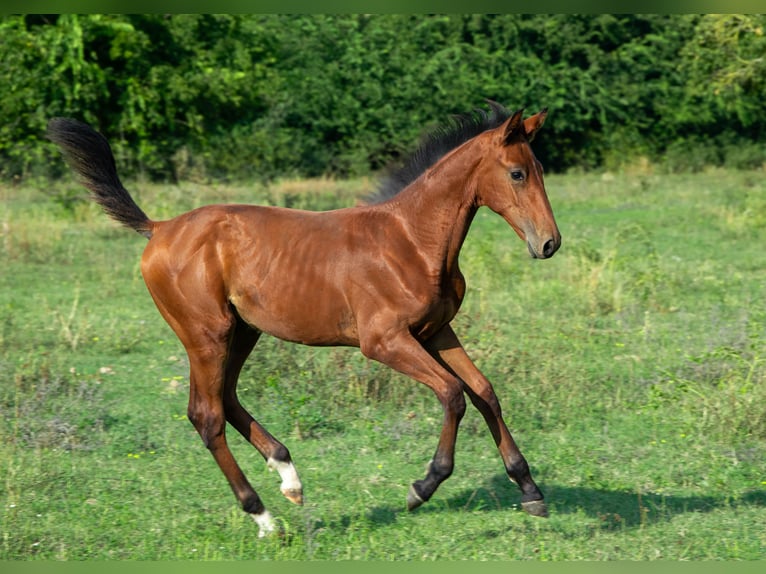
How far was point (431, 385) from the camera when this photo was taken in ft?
17.8

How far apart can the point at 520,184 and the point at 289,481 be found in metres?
1.97

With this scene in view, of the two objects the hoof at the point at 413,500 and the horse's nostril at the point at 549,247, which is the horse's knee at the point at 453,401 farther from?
the horse's nostril at the point at 549,247

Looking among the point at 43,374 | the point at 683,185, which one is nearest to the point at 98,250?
the point at 43,374

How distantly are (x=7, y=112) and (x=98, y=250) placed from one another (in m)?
4.42

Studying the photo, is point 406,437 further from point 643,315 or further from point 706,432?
point 643,315

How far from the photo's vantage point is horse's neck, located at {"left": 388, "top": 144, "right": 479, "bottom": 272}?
5602 mm

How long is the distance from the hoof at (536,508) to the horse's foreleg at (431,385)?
55cm

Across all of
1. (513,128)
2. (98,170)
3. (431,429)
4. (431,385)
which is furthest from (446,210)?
(431,429)

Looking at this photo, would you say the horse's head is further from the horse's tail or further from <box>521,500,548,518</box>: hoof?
the horse's tail

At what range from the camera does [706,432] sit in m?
7.14

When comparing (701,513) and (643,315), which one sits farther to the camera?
(643,315)

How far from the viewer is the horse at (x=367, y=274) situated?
5441 millimetres

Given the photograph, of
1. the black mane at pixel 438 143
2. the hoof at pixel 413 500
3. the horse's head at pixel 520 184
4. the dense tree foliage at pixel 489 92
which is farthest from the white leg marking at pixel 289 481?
the dense tree foliage at pixel 489 92

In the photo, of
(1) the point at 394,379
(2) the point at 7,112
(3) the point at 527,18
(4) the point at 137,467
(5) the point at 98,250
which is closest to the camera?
(4) the point at 137,467
